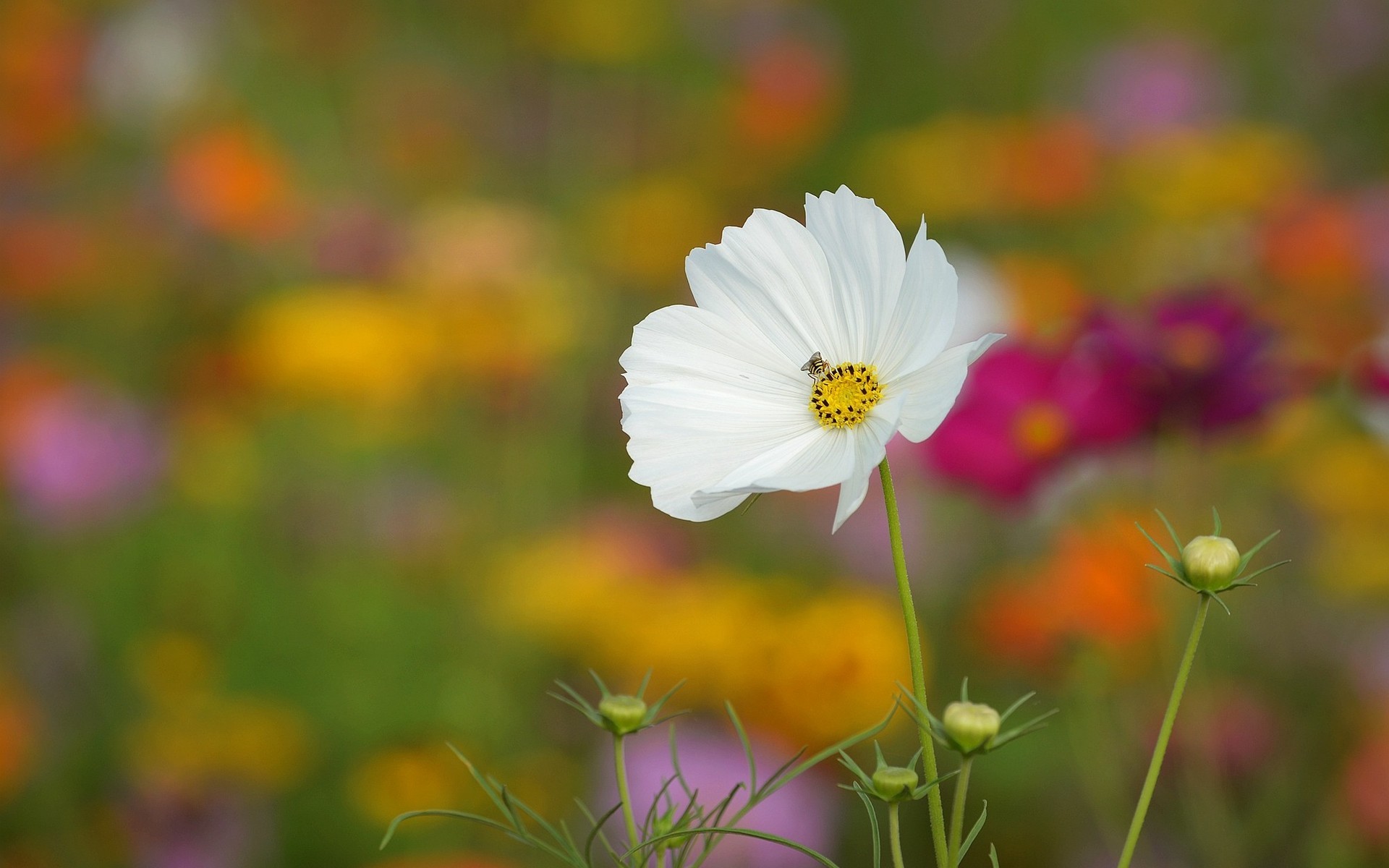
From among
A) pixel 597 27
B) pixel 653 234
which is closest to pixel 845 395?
pixel 653 234

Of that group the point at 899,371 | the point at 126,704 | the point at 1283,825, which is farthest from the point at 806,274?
the point at 126,704

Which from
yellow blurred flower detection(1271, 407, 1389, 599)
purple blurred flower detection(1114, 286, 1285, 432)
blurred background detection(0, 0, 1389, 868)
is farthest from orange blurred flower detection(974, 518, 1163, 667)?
yellow blurred flower detection(1271, 407, 1389, 599)

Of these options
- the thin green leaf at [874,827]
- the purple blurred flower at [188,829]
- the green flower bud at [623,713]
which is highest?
the green flower bud at [623,713]

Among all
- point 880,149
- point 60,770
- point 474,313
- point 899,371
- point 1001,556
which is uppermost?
point 880,149

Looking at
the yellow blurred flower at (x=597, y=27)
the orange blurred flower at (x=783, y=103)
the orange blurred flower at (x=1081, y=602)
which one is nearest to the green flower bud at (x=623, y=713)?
the orange blurred flower at (x=1081, y=602)

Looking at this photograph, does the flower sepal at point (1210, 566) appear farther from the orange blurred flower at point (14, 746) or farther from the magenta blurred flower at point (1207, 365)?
the orange blurred flower at point (14, 746)

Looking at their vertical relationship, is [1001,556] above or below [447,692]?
above

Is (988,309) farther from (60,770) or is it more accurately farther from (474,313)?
(60,770)
